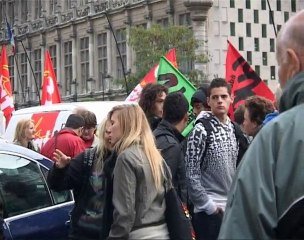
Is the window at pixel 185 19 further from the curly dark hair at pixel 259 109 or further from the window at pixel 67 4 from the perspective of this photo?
the curly dark hair at pixel 259 109

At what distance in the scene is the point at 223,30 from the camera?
4925 cm

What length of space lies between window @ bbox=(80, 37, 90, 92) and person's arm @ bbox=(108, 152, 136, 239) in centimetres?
5418

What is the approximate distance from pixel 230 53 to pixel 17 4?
191 feet

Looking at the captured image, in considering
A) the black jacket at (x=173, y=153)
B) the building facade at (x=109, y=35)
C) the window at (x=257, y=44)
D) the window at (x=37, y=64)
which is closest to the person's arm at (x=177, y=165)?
the black jacket at (x=173, y=153)

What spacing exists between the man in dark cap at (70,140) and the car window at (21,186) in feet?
→ 4.18

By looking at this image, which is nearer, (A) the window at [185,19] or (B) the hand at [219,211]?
(B) the hand at [219,211]

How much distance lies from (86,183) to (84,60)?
179 ft

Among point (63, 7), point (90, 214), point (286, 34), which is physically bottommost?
point (90, 214)

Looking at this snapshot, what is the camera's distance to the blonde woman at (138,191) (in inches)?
183

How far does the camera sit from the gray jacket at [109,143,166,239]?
4.62 meters

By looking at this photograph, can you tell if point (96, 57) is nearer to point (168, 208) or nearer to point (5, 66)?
point (5, 66)

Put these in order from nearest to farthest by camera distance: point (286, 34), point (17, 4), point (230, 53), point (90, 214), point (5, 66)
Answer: point (286, 34) → point (90, 214) → point (230, 53) → point (5, 66) → point (17, 4)

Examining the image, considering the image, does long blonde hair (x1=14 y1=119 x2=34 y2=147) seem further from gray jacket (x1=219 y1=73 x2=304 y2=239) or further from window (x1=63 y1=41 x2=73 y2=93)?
window (x1=63 y1=41 x2=73 y2=93)

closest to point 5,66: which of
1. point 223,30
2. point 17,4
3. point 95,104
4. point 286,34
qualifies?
point 95,104
